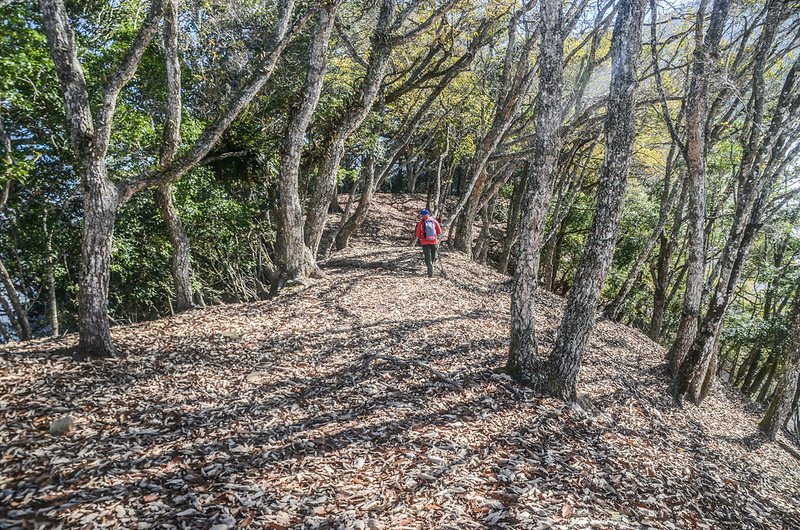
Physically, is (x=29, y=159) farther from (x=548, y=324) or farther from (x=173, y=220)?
(x=548, y=324)

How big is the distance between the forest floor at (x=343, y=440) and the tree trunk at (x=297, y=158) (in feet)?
4.68

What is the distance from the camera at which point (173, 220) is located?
802 centimetres

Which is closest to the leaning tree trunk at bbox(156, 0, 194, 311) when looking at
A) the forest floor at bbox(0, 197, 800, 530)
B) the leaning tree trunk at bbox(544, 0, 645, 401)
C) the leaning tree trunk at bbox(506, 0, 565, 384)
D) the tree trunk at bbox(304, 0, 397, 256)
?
the forest floor at bbox(0, 197, 800, 530)

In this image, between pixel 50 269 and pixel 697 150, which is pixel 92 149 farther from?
pixel 697 150

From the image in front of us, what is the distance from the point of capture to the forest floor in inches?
142

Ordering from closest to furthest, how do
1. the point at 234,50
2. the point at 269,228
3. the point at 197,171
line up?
1. the point at 234,50
2. the point at 197,171
3. the point at 269,228

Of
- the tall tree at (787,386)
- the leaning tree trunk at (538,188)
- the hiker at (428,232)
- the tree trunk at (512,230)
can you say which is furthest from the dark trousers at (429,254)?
the tall tree at (787,386)

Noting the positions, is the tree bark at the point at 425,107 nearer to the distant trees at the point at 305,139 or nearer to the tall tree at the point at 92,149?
the distant trees at the point at 305,139

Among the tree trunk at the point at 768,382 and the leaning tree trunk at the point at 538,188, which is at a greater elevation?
the leaning tree trunk at the point at 538,188

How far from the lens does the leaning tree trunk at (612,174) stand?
5.14 meters

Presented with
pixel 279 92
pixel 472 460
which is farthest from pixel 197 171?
pixel 472 460

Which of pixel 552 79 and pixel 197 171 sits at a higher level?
pixel 552 79

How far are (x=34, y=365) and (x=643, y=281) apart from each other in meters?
24.4

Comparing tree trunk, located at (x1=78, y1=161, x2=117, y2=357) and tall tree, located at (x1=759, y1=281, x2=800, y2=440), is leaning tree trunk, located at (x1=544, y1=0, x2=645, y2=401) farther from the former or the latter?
tall tree, located at (x1=759, y1=281, x2=800, y2=440)
